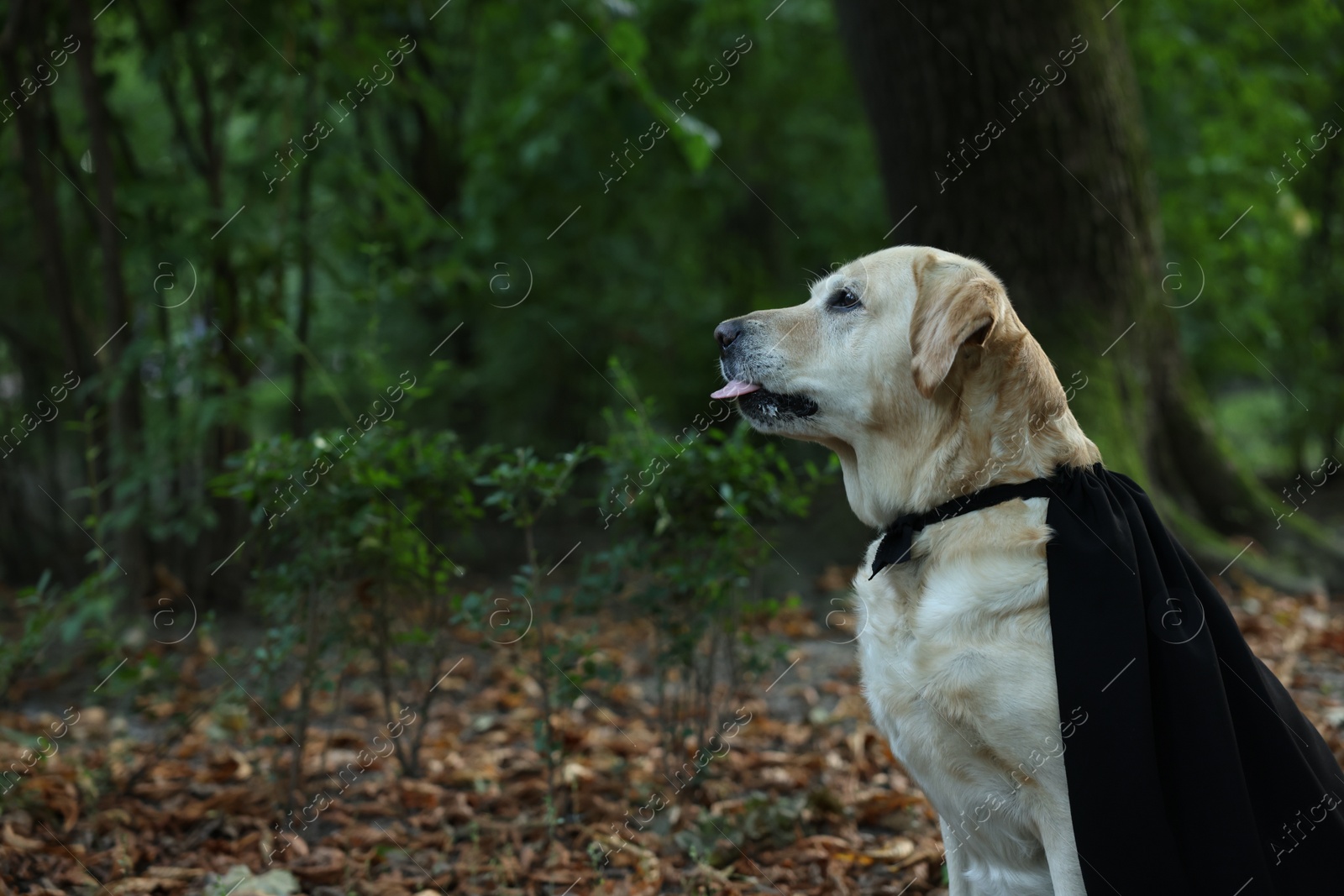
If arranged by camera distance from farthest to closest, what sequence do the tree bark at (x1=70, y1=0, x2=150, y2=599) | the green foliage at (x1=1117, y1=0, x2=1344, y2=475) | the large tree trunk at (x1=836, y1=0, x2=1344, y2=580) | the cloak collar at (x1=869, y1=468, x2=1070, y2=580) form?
the green foliage at (x1=1117, y1=0, x2=1344, y2=475) < the large tree trunk at (x1=836, y1=0, x2=1344, y2=580) < the tree bark at (x1=70, y1=0, x2=150, y2=599) < the cloak collar at (x1=869, y1=468, x2=1070, y2=580)

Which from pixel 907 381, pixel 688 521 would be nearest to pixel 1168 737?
pixel 907 381

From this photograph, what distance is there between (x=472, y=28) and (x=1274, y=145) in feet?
24.7

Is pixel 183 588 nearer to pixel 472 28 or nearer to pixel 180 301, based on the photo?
pixel 180 301

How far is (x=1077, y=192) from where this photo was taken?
557cm

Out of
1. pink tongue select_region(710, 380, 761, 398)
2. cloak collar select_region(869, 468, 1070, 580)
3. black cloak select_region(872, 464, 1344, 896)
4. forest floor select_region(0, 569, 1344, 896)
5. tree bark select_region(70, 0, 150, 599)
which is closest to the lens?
black cloak select_region(872, 464, 1344, 896)

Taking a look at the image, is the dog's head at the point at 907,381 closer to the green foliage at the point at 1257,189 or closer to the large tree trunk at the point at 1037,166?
the large tree trunk at the point at 1037,166

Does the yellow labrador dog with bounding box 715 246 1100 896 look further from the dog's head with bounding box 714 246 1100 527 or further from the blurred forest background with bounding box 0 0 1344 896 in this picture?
the blurred forest background with bounding box 0 0 1344 896

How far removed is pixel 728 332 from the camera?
294cm

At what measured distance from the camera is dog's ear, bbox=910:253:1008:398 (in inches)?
96.7

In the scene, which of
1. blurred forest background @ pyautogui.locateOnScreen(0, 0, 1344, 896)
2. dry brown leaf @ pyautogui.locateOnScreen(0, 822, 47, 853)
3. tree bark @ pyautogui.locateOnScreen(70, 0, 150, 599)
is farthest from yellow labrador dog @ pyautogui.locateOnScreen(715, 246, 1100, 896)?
tree bark @ pyautogui.locateOnScreen(70, 0, 150, 599)

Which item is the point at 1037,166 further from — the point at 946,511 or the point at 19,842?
the point at 19,842

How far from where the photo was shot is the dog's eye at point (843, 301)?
2854 mm

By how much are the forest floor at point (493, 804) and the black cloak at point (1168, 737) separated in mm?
123

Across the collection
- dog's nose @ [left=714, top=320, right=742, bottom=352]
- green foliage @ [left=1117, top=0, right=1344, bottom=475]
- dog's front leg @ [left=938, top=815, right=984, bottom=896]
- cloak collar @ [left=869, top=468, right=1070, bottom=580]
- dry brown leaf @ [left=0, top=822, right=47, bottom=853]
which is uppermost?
dry brown leaf @ [left=0, top=822, right=47, bottom=853]
